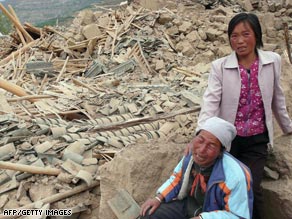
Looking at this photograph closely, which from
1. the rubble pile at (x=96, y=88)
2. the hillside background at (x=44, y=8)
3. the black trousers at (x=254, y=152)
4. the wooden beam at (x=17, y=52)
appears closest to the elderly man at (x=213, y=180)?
the black trousers at (x=254, y=152)

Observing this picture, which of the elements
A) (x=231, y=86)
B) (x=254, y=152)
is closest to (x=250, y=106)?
(x=231, y=86)

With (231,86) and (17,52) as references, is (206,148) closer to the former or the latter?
(231,86)

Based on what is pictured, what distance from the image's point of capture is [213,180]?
101 inches

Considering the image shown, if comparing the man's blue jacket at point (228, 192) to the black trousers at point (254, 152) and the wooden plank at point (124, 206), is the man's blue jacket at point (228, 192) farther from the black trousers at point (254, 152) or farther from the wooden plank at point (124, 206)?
the wooden plank at point (124, 206)

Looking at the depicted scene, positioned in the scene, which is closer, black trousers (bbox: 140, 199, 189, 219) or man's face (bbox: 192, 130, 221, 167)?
man's face (bbox: 192, 130, 221, 167)

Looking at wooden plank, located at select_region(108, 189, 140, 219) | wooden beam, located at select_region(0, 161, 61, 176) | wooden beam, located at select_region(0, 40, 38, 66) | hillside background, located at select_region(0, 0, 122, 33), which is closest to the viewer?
wooden plank, located at select_region(108, 189, 140, 219)

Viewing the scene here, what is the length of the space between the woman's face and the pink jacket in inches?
3.6

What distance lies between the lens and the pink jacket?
299 centimetres

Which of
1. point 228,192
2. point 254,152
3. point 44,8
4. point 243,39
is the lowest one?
point 44,8

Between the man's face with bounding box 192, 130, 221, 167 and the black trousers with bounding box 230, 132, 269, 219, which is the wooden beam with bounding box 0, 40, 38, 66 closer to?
the black trousers with bounding box 230, 132, 269, 219

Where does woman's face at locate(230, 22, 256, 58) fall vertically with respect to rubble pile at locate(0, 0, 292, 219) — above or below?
above

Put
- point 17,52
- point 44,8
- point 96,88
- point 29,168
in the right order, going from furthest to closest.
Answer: point 44,8, point 17,52, point 96,88, point 29,168

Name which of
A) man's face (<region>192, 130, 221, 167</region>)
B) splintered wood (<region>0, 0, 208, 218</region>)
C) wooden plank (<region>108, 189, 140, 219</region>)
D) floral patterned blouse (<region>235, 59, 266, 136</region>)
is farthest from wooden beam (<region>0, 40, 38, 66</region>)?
man's face (<region>192, 130, 221, 167</region>)

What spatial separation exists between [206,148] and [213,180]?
0.67 feet
